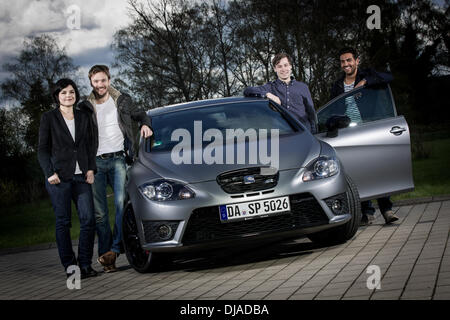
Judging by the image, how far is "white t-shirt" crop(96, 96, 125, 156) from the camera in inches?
279

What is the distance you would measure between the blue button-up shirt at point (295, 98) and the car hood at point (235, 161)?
1.48m

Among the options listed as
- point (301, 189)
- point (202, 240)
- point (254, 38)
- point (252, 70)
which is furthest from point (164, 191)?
point (252, 70)

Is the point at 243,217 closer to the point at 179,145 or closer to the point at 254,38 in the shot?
the point at 179,145

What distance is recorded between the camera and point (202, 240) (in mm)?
5848

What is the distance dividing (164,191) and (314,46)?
18571 millimetres

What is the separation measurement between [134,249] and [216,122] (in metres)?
1.58

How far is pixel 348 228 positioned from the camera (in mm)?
6602

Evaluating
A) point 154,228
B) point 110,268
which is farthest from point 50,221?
point 154,228

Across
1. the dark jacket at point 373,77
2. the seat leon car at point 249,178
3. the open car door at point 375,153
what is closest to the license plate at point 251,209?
the seat leon car at point 249,178

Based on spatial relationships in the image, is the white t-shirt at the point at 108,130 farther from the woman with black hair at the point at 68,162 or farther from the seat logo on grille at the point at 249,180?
the seat logo on grille at the point at 249,180

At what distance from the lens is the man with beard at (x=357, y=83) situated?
7.59 metres

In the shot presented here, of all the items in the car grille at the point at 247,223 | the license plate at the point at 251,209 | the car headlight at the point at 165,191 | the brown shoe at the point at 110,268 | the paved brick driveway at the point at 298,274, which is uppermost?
the car headlight at the point at 165,191

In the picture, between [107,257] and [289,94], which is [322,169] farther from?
[107,257]
